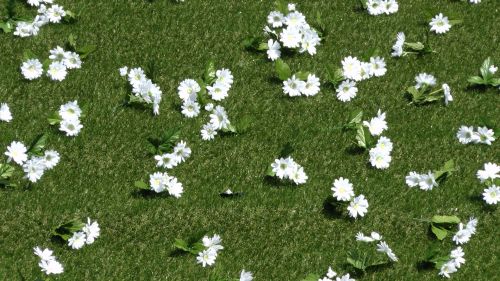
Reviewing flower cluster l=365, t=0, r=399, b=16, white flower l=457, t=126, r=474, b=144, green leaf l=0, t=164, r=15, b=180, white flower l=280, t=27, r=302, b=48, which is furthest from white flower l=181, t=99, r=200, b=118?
white flower l=457, t=126, r=474, b=144

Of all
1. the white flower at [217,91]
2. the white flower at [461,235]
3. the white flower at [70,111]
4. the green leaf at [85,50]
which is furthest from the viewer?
the green leaf at [85,50]

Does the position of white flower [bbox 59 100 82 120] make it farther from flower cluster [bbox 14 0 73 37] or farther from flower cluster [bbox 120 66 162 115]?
flower cluster [bbox 14 0 73 37]

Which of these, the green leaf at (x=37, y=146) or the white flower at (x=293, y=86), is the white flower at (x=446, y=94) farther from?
the green leaf at (x=37, y=146)

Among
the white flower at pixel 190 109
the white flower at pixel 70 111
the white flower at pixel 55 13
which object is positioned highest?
the white flower at pixel 55 13

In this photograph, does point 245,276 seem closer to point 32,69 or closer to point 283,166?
point 283,166

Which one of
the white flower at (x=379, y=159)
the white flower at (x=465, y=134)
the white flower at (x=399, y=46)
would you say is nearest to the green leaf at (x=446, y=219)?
the white flower at (x=379, y=159)

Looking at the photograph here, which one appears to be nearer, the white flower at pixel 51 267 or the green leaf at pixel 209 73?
the white flower at pixel 51 267

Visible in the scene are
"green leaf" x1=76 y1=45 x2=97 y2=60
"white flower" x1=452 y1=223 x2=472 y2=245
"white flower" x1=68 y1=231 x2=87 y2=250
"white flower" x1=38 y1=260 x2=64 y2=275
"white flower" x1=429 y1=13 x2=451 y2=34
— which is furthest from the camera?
"white flower" x1=429 y1=13 x2=451 y2=34

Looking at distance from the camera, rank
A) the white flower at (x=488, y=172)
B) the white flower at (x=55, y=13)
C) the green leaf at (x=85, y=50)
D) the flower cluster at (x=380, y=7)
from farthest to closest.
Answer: the flower cluster at (x=380, y=7) → the white flower at (x=55, y=13) → the green leaf at (x=85, y=50) → the white flower at (x=488, y=172)
